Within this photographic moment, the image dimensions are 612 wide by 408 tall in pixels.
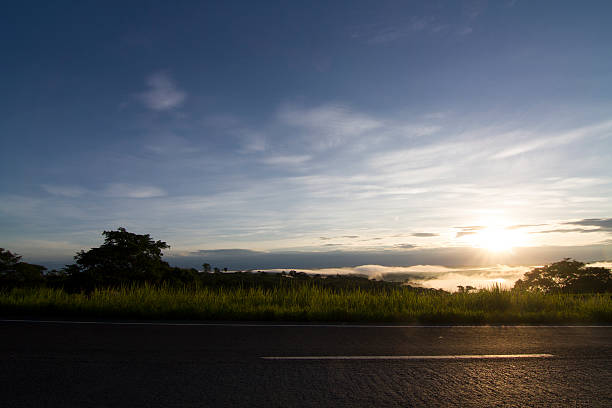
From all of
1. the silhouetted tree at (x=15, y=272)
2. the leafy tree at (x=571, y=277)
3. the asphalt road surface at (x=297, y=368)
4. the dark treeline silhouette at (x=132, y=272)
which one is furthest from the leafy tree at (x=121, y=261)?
the leafy tree at (x=571, y=277)

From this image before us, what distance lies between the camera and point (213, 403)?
4250 millimetres

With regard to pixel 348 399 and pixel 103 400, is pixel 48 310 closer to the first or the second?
pixel 103 400

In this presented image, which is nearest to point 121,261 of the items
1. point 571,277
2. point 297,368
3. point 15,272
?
point 15,272

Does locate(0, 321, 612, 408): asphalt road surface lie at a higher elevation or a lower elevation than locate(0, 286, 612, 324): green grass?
lower

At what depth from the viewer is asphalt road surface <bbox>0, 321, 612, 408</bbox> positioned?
4.45 meters

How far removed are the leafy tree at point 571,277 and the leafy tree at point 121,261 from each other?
23199 mm

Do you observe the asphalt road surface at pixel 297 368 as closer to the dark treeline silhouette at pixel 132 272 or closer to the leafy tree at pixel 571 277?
the dark treeline silhouette at pixel 132 272

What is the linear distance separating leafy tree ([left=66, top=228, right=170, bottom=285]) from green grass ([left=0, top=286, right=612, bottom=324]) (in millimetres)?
9093

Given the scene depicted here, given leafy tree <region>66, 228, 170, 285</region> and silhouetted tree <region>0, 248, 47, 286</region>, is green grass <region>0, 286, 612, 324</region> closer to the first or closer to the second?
leafy tree <region>66, 228, 170, 285</region>

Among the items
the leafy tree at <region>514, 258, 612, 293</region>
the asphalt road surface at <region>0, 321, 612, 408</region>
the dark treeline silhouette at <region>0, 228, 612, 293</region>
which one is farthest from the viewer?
the leafy tree at <region>514, 258, 612, 293</region>

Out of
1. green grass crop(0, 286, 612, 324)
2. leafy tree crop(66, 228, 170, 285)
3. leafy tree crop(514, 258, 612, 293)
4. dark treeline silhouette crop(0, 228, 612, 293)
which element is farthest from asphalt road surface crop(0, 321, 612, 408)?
leafy tree crop(514, 258, 612, 293)

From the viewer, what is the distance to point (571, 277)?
27297 millimetres

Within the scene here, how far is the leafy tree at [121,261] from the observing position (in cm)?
2192

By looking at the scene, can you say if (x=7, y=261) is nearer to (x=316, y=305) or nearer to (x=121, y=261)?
(x=121, y=261)
